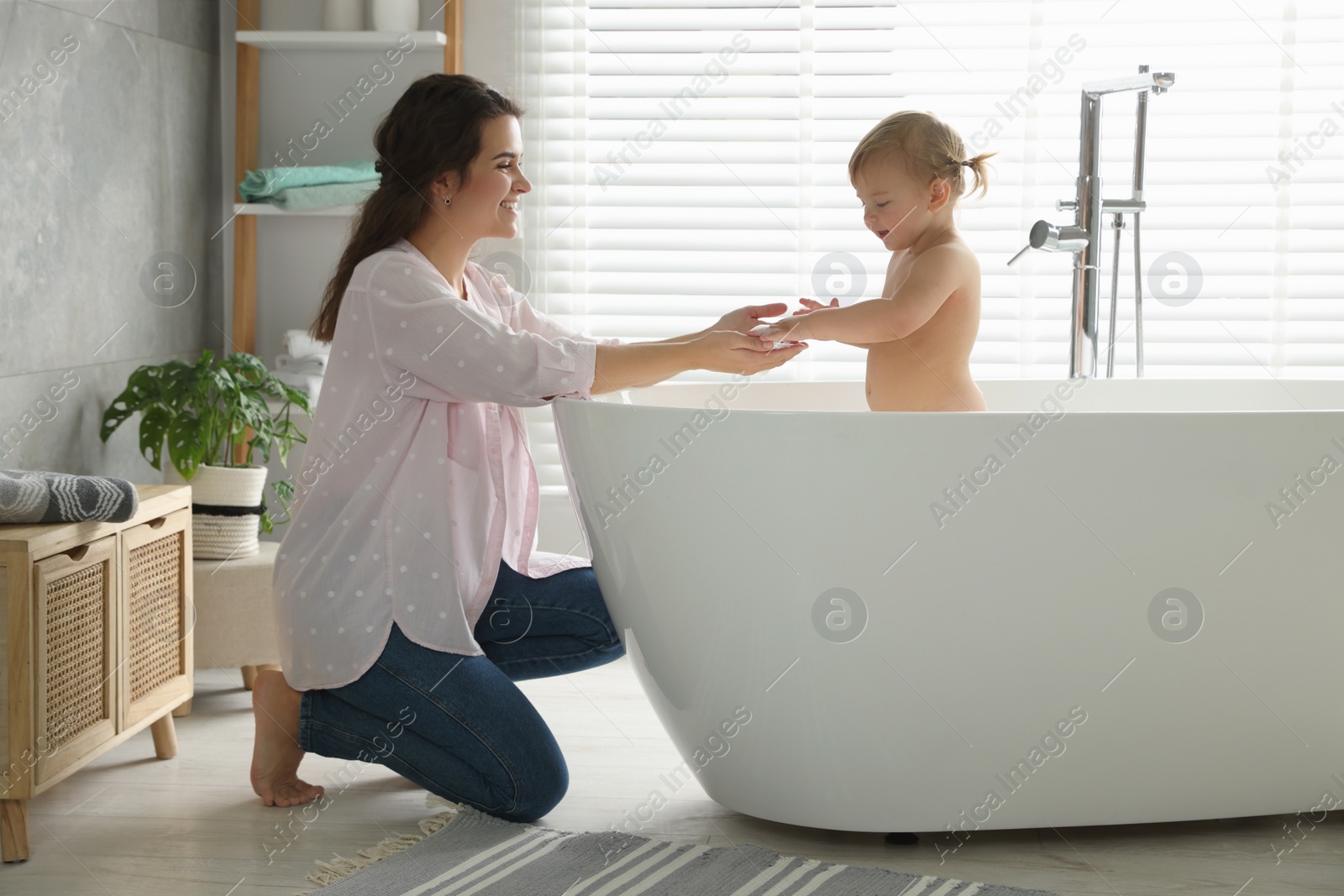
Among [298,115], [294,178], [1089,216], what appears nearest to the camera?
[1089,216]

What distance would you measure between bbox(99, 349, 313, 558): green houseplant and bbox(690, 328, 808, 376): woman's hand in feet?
3.09

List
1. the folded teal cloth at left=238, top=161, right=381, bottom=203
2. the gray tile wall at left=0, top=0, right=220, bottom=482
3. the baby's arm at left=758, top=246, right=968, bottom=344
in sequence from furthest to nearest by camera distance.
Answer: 1. the folded teal cloth at left=238, top=161, right=381, bottom=203
2. the gray tile wall at left=0, top=0, right=220, bottom=482
3. the baby's arm at left=758, top=246, right=968, bottom=344

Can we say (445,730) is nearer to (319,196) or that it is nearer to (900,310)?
(900,310)

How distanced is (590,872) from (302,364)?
1.52 m

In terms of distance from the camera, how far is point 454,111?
1.66 m

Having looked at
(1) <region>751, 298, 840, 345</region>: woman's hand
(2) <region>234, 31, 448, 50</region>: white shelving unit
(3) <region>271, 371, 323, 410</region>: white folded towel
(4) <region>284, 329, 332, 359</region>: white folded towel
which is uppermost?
(2) <region>234, 31, 448, 50</region>: white shelving unit

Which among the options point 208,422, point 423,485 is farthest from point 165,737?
point 423,485

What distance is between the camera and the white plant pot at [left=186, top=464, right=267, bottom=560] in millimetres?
2191

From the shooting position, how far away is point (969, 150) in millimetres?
2699

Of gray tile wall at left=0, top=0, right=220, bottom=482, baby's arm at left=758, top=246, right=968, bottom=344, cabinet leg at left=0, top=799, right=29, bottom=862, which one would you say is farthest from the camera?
gray tile wall at left=0, top=0, right=220, bottom=482

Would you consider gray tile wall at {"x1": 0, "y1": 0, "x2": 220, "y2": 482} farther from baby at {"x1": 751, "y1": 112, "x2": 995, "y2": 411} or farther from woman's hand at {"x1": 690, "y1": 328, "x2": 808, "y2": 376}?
baby at {"x1": 751, "y1": 112, "x2": 995, "y2": 411}

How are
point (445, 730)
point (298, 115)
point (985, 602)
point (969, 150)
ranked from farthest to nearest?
point (298, 115) < point (969, 150) < point (445, 730) < point (985, 602)

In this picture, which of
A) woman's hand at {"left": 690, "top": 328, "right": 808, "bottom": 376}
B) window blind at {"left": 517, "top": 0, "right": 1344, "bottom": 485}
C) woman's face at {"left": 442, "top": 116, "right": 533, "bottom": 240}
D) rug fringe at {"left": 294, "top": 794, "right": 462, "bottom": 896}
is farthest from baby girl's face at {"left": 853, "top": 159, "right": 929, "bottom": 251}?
rug fringe at {"left": 294, "top": 794, "right": 462, "bottom": 896}

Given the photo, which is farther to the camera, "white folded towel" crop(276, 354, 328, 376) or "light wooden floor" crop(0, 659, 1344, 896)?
"white folded towel" crop(276, 354, 328, 376)
